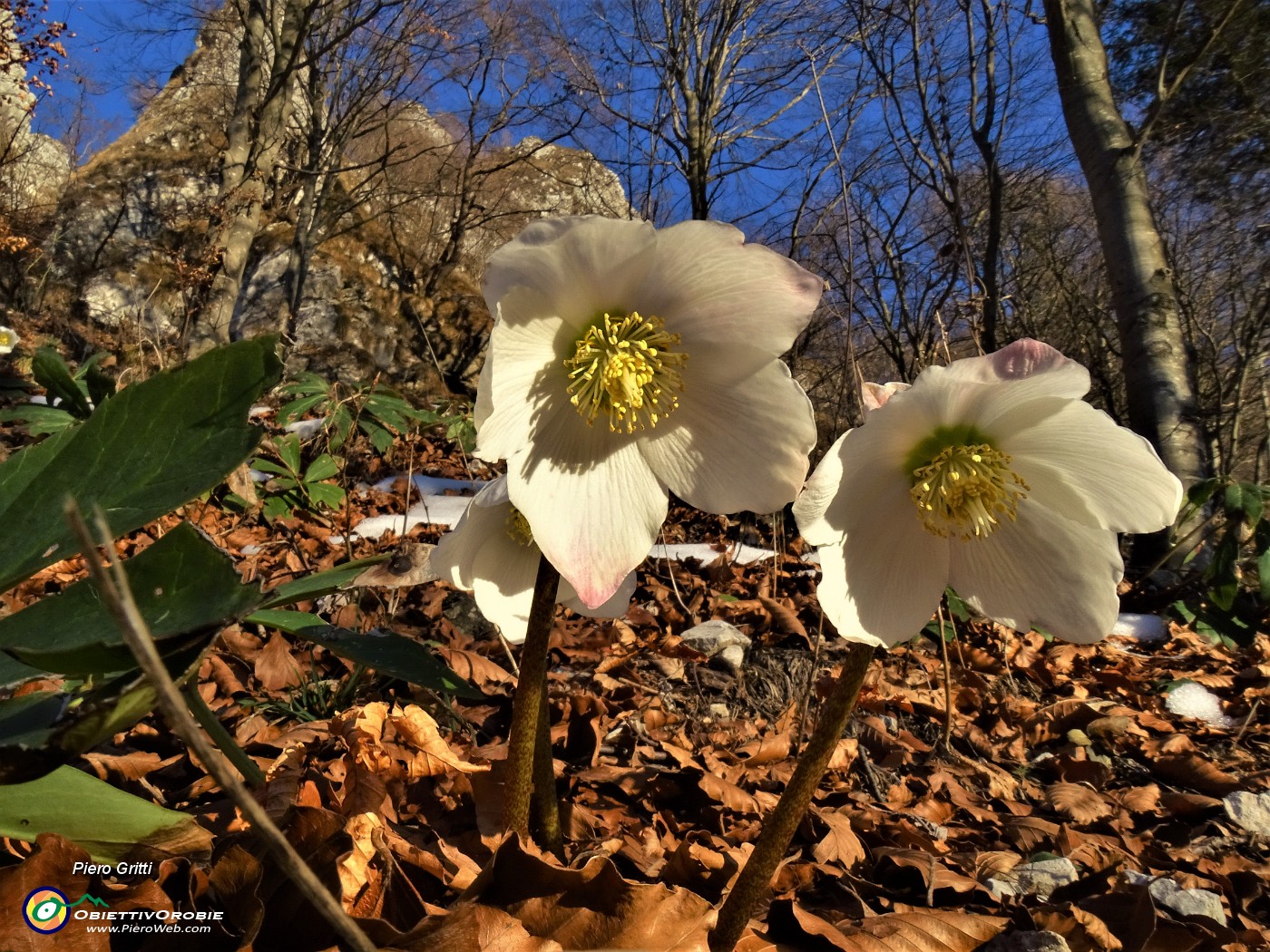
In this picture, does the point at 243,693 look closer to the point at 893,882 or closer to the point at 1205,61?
the point at 893,882

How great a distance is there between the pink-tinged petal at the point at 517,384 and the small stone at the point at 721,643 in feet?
4.30

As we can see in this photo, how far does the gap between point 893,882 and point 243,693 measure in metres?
1.26

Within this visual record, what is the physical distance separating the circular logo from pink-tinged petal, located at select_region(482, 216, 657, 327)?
62 cm

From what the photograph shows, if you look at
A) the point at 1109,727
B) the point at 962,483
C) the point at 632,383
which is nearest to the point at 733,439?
the point at 632,383

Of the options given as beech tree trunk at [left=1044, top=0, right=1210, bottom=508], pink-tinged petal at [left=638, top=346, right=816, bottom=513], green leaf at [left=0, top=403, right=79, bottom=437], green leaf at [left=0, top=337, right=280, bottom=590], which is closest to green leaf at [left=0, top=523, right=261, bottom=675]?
green leaf at [left=0, top=337, right=280, bottom=590]

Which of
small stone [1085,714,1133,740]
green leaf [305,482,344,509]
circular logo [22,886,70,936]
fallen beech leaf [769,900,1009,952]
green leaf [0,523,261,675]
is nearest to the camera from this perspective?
green leaf [0,523,261,675]

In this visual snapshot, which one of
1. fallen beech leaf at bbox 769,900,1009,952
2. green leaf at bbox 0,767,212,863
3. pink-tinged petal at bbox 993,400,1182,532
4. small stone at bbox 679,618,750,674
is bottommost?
green leaf at bbox 0,767,212,863

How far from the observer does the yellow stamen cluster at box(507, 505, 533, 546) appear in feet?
2.72

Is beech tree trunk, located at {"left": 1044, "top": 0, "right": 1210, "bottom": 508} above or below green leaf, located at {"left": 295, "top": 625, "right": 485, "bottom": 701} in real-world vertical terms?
above

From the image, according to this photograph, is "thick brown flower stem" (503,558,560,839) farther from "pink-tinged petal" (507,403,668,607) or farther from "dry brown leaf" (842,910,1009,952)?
"dry brown leaf" (842,910,1009,952)

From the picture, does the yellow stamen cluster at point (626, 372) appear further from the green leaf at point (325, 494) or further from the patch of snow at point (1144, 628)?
the patch of snow at point (1144, 628)

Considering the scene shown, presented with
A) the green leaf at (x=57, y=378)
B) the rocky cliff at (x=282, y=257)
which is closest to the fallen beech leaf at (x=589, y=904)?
the green leaf at (x=57, y=378)

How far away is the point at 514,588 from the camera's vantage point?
2.82 ft

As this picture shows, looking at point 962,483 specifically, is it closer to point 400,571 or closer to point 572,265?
point 572,265
